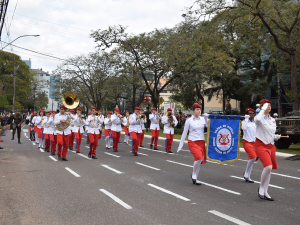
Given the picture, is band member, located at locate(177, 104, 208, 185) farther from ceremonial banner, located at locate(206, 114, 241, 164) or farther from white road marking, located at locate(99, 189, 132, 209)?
white road marking, located at locate(99, 189, 132, 209)

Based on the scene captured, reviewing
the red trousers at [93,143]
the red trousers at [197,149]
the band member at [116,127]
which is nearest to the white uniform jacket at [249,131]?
the red trousers at [197,149]

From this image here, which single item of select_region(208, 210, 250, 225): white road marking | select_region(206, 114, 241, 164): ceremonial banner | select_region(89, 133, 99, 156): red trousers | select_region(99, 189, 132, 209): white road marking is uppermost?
select_region(206, 114, 241, 164): ceremonial banner

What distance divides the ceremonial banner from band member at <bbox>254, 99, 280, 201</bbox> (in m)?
1.54

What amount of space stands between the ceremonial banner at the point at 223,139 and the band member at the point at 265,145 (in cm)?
154

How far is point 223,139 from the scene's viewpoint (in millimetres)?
8297

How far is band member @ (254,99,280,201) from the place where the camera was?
21.3ft

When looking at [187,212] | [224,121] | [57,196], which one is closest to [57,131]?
[57,196]

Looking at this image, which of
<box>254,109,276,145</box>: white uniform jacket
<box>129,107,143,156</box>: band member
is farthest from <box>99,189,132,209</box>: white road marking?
<box>129,107,143,156</box>: band member

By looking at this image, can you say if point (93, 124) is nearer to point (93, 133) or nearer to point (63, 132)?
point (93, 133)

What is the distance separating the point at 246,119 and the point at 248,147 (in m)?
0.74

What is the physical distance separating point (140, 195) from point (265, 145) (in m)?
2.69

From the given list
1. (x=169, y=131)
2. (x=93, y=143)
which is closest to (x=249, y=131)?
(x=93, y=143)

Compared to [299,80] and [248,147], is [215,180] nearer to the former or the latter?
[248,147]

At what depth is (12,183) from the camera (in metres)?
8.16
